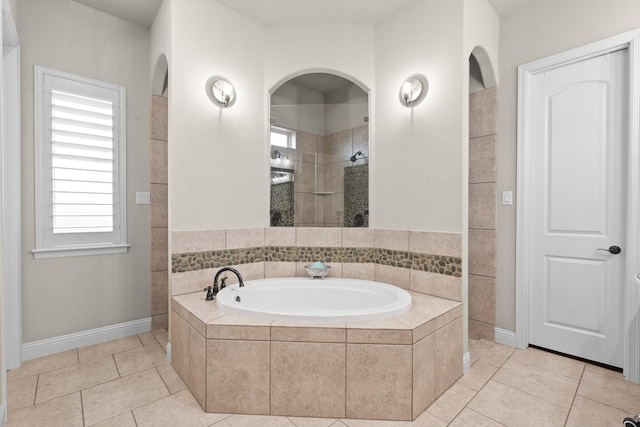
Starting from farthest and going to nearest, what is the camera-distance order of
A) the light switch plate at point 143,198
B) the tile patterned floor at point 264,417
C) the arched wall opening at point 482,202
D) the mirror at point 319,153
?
the mirror at point 319,153 → the light switch plate at point 143,198 → the arched wall opening at point 482,202 → the tile patterned floor at point 264,417

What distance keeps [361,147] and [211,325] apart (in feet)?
6.06

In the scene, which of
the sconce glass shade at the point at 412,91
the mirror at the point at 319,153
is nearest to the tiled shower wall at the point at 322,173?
the mirror at the point at 319,153

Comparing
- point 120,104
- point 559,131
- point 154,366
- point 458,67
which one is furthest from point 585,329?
point 120,104

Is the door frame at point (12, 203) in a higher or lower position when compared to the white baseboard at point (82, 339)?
higher

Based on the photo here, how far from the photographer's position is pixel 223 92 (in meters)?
2.42

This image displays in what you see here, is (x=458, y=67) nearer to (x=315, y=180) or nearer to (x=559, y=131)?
(x=559, y=131)

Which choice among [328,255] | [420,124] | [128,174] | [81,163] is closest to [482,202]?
[420,124]

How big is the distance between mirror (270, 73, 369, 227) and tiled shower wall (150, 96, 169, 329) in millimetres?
935

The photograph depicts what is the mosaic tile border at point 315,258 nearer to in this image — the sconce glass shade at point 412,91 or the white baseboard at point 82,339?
the white baseboard at point 82,339

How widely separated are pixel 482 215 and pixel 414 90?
3.76 ft

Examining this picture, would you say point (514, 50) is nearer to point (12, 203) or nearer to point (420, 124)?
point (420, 124)

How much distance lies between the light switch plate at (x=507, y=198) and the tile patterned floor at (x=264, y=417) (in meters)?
1.12

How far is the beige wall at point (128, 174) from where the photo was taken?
2238 mm

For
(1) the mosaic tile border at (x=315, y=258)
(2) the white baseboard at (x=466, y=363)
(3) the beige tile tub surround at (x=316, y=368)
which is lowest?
(2) the white baseboard at (x=466, y=363)
